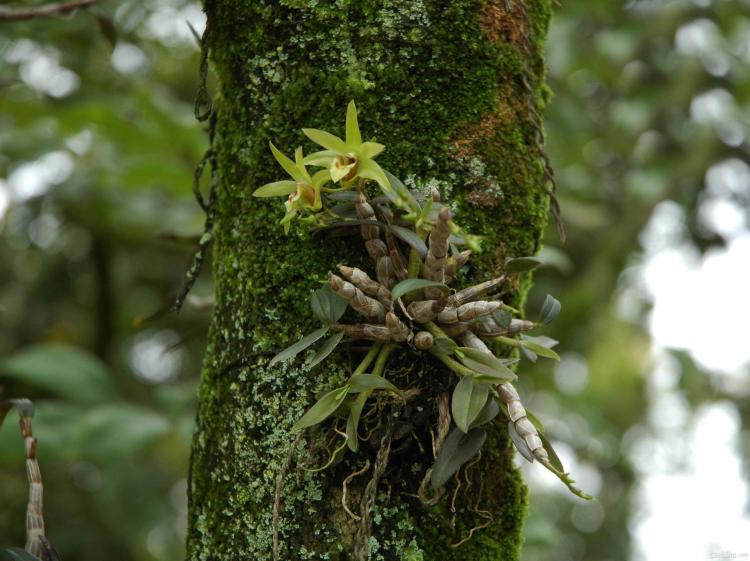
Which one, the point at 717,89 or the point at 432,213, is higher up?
the point at 432,213

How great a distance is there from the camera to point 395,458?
90 cm

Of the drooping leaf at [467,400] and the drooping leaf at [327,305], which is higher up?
the drooping leaf at [327,305]

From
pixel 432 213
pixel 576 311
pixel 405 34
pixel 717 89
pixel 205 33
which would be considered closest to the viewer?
pixel 432 213

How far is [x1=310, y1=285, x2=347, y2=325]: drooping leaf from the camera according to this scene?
876 mm

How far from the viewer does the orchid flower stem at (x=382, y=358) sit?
2.87ft

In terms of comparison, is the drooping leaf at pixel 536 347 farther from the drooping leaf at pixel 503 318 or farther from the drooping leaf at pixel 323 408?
the drooping leaf at pixel 323 408

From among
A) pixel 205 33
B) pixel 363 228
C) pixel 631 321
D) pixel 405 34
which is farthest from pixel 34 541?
pixel 631 321

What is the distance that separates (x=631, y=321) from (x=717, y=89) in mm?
3181

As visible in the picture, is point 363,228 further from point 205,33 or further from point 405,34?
point 205,33

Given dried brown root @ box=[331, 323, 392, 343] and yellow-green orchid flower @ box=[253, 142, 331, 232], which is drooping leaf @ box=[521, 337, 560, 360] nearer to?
dried brown root @ box=[331, 323, 392, 343]

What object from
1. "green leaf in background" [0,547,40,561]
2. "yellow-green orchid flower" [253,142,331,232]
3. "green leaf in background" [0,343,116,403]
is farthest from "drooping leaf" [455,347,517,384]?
"green leaf in background" [0,343,116,403]

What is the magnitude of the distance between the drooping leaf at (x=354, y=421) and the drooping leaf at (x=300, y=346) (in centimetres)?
8

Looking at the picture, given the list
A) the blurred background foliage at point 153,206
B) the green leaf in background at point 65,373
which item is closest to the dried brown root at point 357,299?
the blurred background foliage at point 153,206

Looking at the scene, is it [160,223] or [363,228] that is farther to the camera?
[160,223]
